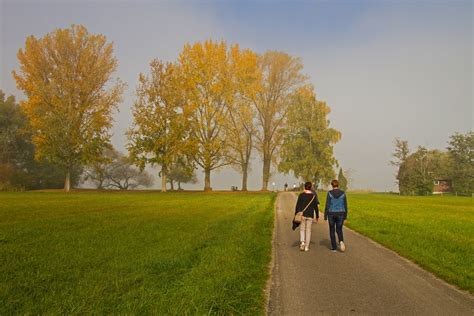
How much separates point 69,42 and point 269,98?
1074 inches

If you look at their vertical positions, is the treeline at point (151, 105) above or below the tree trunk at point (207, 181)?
above

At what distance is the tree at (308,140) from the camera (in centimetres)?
5141

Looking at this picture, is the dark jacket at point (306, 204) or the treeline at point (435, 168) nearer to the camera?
the dark jacket at point (306, 204)

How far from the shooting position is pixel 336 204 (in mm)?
10742

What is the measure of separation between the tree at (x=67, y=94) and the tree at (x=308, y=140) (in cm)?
2476

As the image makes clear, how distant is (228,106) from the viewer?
148 feet

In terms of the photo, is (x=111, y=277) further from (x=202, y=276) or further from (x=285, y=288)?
(x=285, y=288)

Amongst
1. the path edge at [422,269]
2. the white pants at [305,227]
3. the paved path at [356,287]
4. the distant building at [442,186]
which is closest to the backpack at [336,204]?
the white pants at [305,227]

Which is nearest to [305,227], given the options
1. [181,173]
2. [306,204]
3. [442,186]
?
[306,204]

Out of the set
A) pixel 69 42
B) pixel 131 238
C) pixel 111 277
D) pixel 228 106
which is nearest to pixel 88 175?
pixel 69 42

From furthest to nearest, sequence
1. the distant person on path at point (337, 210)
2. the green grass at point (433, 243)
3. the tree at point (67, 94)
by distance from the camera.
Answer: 1. the tree at point (67, 94)
2. the distant person on path at point (337, 210)
3. the green grass at point (433, 243)

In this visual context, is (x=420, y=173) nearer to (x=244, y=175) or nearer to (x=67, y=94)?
(x=244, y=175)

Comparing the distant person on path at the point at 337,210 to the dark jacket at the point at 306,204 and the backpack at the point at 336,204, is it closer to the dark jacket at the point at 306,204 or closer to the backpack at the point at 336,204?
the backpack at the point at 336,204

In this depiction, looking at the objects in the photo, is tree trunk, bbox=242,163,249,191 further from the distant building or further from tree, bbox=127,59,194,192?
the distant building
